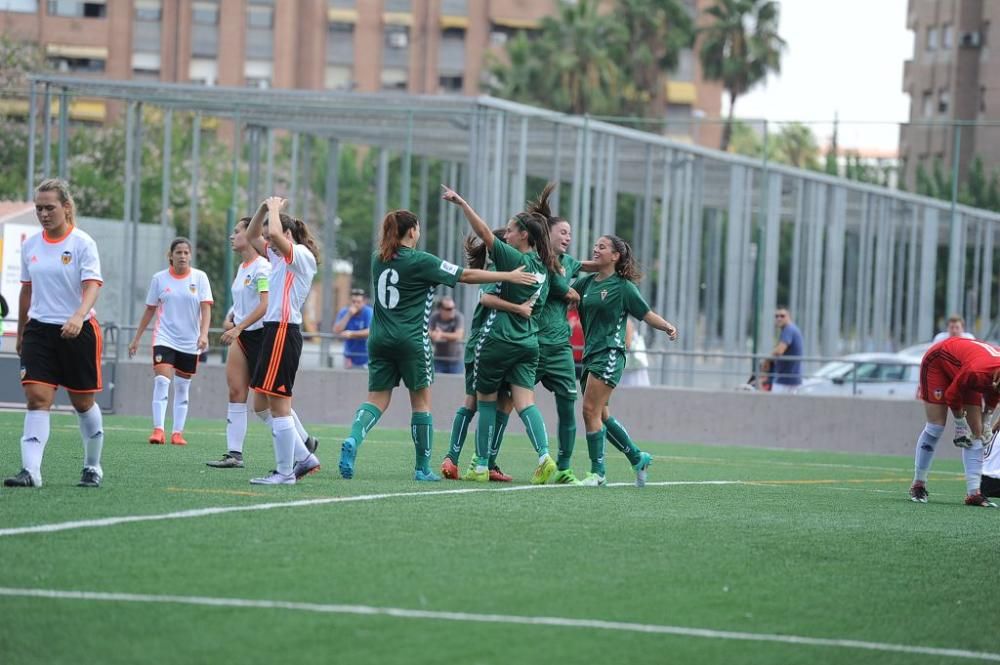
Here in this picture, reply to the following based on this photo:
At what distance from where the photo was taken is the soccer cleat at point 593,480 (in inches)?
478

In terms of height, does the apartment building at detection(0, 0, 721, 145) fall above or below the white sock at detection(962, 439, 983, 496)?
above

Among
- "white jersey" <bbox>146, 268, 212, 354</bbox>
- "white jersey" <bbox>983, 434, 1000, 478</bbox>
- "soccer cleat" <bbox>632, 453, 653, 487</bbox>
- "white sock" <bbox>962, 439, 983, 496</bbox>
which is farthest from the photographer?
"white jersey" <bbox>146, 268, 212, 354</bbox>

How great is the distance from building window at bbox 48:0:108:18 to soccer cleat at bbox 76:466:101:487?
6677 cm

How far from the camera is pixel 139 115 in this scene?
2834cm

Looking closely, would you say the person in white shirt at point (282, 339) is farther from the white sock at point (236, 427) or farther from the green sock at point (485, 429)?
the white sock at point (236, 427)

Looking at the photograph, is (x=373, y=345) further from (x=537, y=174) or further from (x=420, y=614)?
(x=537, y=174)

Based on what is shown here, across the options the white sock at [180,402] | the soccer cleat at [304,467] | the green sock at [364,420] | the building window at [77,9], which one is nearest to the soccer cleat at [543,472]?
the green sock at [364,420]

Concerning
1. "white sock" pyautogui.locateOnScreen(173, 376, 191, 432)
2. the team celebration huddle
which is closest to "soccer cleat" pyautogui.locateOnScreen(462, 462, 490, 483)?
the team celebration huddle

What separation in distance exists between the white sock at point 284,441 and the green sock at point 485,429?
1.64m

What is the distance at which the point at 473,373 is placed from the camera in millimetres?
11992

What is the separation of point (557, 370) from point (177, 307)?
16.5ft

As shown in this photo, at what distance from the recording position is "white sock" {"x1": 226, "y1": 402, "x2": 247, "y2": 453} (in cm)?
1266

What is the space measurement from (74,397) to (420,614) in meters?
4.44

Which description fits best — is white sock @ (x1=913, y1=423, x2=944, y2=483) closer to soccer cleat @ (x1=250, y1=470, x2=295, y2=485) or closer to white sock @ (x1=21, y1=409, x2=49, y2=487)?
soccer cleat @ (x1=250, y1=470, x2=295, y2=485)
